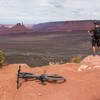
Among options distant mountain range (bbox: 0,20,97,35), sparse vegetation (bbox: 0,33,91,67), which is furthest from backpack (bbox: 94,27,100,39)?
distant mountain range (bbox: 0,20,97,35)

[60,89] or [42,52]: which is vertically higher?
[60,89]

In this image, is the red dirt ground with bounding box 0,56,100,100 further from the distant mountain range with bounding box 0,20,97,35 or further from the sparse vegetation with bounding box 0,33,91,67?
the distant mountain range with bounding box 0,20,97,35

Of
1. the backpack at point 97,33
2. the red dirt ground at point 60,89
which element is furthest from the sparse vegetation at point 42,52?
the red dirt ground at point 60,89

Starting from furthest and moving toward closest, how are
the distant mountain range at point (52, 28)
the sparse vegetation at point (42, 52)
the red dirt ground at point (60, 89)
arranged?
1. the distant mountain range at point (52, 28)
2. the sparse vegetation at point (42, 52)
3. the red dirt ground at point (60, 89)

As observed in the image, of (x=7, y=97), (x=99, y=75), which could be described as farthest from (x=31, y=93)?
(x=99, y=75)

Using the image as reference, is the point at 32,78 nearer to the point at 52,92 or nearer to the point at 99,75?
the point at 52,92

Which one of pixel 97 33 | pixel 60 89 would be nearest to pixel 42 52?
pixel 97 33

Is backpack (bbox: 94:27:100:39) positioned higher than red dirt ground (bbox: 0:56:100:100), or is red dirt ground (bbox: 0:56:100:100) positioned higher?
backpack (bbox: 94:27:100:39)

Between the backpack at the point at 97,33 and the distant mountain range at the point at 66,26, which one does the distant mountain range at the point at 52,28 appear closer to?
the distant mountain range at the point at 66,26

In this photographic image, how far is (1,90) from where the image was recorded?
5199 millimetres

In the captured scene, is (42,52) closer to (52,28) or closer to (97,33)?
(97,33)

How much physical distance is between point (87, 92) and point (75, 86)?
48 cm

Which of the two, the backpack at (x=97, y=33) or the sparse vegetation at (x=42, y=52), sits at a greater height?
the backpack at (x=97, y=33)

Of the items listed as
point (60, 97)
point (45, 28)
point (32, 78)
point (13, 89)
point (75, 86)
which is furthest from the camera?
point (45, 28)
